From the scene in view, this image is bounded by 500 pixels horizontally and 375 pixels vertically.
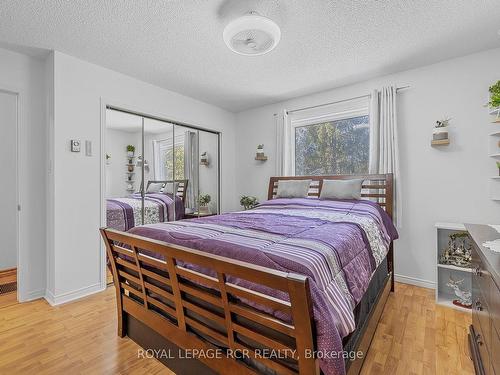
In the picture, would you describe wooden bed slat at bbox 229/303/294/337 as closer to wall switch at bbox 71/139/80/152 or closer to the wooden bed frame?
the wooden bed frame

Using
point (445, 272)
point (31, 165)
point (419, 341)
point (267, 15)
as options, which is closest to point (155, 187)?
point (31, 165)

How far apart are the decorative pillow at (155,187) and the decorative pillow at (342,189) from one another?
2.10 m

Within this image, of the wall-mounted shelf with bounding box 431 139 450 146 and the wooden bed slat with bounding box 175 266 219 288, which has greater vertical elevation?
the wall-mounted shelf with bounding box 431 139 450 146

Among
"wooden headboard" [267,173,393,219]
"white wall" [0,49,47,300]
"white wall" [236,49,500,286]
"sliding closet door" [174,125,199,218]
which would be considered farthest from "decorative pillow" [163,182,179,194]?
"white wall" [236,49,500,286]

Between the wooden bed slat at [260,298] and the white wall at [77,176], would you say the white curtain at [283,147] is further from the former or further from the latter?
the wooden bed slat at [260,298]

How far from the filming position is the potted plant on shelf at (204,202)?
13.5 ft

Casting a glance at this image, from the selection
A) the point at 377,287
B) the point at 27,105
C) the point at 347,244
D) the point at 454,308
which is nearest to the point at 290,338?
the point at 347,244

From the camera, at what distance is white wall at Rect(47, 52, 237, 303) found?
2.47m

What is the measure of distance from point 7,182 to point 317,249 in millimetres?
4244

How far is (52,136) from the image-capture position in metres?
2.48

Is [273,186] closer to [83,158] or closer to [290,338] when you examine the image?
[83,158]

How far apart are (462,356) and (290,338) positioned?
1524mm

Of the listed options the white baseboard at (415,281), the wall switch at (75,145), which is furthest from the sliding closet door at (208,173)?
the white baseboard at (415,281)

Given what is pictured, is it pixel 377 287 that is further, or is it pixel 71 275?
pixel 71 275
